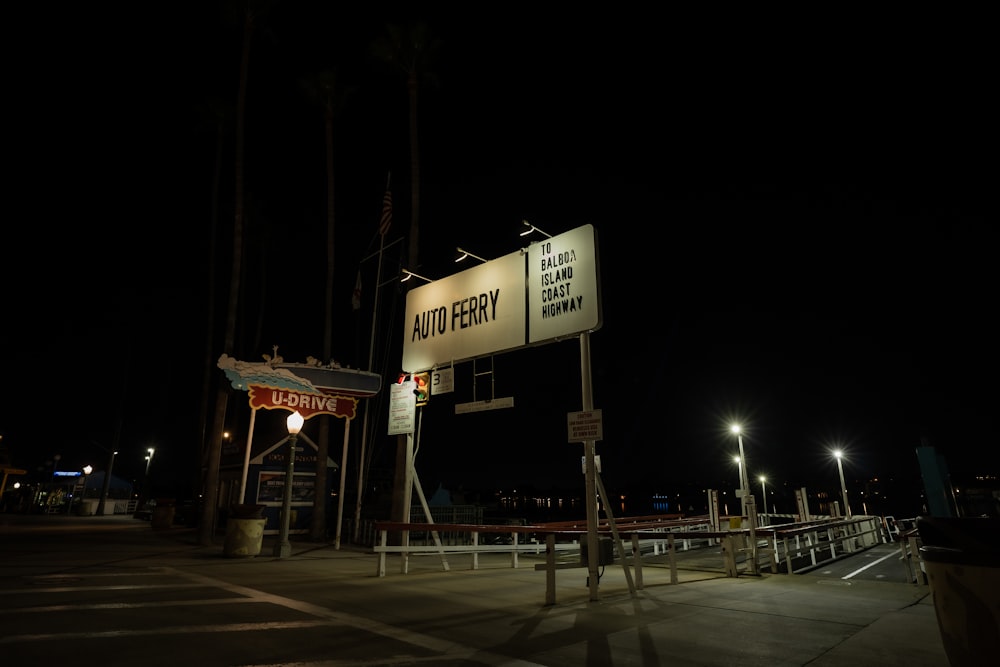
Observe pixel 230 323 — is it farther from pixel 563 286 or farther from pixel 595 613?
pixel 595 613

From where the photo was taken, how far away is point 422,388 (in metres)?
13.5

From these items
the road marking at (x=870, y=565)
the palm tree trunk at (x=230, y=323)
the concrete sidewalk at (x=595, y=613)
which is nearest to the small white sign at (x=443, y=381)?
the concrete sidewalk at (x=595, y=613)

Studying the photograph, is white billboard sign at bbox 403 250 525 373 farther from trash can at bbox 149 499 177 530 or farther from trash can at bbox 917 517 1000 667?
trash can at bbox 149 499 177 530

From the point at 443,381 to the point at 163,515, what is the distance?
17.7 metres

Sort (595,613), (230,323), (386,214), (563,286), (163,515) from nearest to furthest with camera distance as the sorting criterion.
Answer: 1. (595,613)
2. (563,286)
3. (230,323)
4. (386,214)
5. (163,515)

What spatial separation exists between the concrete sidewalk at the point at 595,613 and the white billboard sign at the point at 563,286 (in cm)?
452

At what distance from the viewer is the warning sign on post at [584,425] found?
8.39 metres

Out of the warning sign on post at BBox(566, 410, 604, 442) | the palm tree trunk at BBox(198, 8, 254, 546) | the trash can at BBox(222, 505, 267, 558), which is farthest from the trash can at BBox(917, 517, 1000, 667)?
the palm tree trunk at BBox(198, 8, 254, 546)

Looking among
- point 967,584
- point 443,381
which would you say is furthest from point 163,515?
point 967,584

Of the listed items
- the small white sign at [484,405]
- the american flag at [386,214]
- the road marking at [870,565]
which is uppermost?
the american flag at [386,214]

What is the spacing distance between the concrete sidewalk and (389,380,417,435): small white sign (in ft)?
10.4

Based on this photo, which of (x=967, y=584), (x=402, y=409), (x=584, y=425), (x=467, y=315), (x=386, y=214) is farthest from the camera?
(x=386, y=214)

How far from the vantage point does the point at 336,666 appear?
4613 mm

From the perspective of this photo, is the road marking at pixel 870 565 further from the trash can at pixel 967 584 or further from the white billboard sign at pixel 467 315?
the trash can at pixel 967 584
